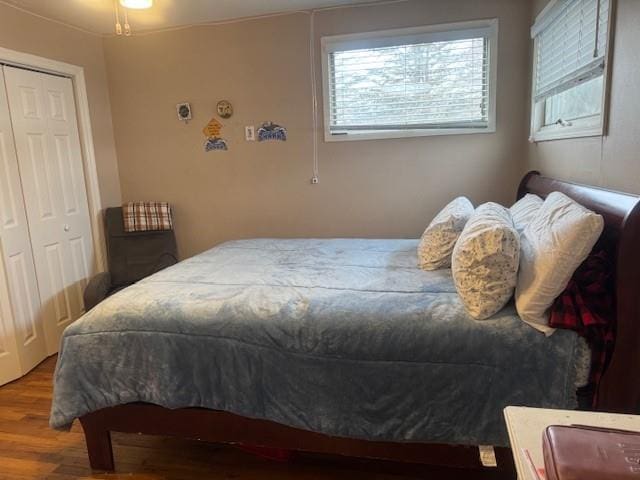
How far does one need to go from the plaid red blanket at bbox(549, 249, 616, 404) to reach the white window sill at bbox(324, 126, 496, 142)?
1869 millimetres

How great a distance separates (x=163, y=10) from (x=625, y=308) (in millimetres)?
3319

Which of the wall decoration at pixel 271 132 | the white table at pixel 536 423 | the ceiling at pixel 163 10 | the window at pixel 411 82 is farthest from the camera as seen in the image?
the wall decoration at pixel 271 132

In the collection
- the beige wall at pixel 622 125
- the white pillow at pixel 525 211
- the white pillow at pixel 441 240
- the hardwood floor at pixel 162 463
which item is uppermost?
the beige wall at pixel 622 125

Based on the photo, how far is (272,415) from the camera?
1755mm

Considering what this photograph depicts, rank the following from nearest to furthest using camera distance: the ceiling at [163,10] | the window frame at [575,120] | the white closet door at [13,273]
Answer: the window frame at [575,120]
the white closet door at [13,273]
the ceiling at [163,10]

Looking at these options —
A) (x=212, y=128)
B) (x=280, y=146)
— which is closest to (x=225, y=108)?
(x=212, y=128)

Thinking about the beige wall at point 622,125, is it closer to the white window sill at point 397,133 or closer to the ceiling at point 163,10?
the white window sill at point 397,133

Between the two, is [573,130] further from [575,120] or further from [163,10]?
[163,10]

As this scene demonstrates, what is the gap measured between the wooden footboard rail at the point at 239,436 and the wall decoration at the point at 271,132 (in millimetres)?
2287

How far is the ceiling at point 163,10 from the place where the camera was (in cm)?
292

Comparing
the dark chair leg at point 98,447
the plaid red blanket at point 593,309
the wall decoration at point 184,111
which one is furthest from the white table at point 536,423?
the wall decoration at point 184,111

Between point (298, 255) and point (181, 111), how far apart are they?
181cm

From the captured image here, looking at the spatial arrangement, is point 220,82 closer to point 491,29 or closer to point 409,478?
point 491,29

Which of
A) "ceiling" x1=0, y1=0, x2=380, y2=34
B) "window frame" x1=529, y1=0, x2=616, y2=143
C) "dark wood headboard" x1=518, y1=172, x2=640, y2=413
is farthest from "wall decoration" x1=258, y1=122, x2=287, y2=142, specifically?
"dark wood headboard" x1=518, y1=172, x2=640, y2=413
